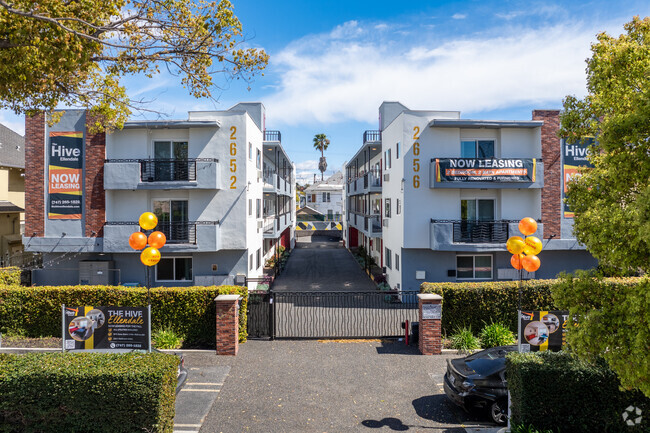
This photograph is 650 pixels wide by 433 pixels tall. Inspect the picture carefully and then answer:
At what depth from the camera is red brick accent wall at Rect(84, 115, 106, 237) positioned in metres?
20.1

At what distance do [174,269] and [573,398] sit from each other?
59.3ft

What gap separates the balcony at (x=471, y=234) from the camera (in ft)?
64.2

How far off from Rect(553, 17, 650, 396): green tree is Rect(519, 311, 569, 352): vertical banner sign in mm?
4384

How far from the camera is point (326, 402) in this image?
9594 mm

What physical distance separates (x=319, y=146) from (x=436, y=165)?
64219 mm

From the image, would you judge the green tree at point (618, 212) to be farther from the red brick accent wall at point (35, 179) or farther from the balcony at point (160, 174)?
the red brick accent wall at point (35, 179)

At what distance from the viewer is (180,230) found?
788 inches

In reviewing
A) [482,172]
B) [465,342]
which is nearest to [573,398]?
[465,342]

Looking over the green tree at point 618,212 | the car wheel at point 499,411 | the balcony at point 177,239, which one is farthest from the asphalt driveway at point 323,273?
the green tree at point 618,212

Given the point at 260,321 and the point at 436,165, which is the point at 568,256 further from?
the point at 260,321

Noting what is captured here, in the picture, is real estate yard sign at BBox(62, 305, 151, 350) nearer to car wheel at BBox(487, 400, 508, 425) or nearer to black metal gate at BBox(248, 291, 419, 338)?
black metal gate at BBox(248, 291, 419, 338)

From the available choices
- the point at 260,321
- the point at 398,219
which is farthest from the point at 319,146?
the point at 260,321

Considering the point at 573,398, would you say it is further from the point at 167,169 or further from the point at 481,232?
the point at 167,169

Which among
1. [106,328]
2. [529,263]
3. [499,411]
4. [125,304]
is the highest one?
[529,263]
